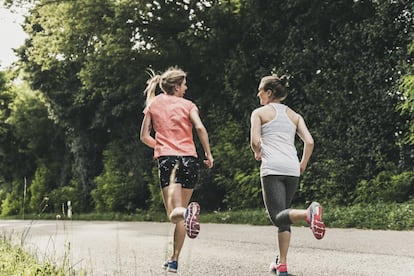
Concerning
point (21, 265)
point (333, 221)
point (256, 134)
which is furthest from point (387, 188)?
point (21, 265)

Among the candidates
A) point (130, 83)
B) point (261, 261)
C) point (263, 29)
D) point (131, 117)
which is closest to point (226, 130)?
point (263, 29)

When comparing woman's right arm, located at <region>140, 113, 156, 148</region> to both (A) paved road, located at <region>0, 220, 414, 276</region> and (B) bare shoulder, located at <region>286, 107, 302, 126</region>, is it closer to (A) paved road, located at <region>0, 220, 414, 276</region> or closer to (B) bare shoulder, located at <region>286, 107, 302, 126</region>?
(A) paved road, located at <region>0, 220, 414, 276</region>

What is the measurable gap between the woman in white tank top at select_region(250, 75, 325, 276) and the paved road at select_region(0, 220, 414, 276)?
0.73 meters

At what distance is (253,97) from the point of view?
1673 centimetres

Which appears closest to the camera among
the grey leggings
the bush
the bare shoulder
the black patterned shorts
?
the grey leggings

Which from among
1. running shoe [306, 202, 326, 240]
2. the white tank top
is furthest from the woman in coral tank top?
running shoe [306, 202, 326, 240]

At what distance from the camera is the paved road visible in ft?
19.7

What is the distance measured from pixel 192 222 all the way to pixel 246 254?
2828mm

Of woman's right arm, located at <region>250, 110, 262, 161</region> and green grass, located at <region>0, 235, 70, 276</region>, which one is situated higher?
woman's right arm, located at <region>250, 110, 262, 161</region>

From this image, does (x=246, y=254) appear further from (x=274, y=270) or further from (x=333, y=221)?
(x=333, y=221)

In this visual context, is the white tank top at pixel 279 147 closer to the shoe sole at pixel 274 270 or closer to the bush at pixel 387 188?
the shoe sole at pixel 274 270

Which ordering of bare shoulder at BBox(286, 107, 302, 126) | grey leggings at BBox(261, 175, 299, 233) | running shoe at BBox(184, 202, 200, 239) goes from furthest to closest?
bare shoulder at BBox(286, 107, 302, 126)
grey leggings at BBox(261, 175, 299, 233)
running shoe at BBox(184, 202, 200, 239)

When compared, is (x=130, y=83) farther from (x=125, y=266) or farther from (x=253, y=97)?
(x=125, y=266)

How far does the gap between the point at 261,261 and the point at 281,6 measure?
10454mm
